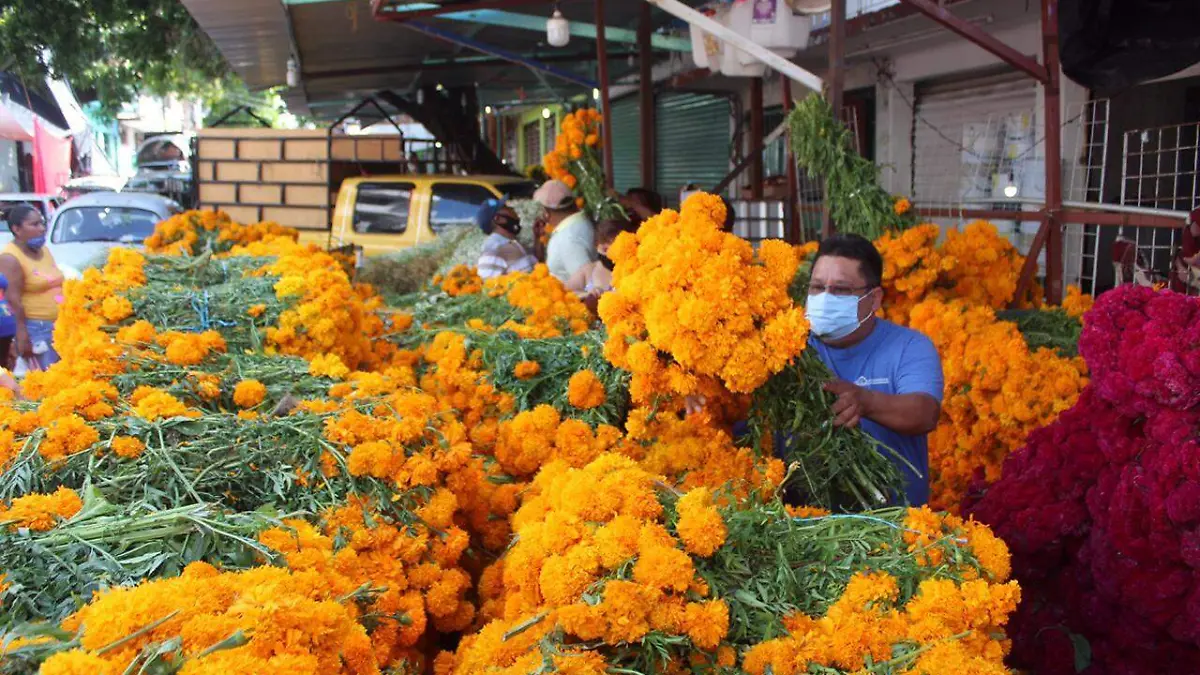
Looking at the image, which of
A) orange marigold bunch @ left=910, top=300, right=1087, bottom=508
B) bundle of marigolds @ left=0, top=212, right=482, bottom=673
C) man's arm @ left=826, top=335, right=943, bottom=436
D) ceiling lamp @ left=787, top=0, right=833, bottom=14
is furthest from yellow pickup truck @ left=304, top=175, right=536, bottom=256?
man's arm @ left=826, top=335, right=943, bottom=436

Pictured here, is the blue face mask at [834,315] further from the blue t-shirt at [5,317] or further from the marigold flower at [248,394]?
the blue t-shirt at [5,317]

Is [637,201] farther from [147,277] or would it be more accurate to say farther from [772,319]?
[772,319]

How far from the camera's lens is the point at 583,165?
711 centimetres

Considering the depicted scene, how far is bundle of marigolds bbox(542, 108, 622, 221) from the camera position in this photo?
6.91 meters

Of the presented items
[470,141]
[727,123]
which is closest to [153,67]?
[470,141]

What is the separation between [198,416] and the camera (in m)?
2.79

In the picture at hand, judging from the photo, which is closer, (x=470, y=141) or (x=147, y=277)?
(x=147, y=277)

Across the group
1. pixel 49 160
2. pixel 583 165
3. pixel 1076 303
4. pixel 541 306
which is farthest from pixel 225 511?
pixel 49 160

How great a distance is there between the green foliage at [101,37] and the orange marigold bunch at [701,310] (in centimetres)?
1451

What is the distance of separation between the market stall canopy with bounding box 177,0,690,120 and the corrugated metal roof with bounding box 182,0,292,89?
1 centimetres

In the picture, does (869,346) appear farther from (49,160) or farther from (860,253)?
(49,160)

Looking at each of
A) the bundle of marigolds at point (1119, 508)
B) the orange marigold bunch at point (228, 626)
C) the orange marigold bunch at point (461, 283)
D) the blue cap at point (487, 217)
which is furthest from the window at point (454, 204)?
the orange marigold bunch at point (228, 626)

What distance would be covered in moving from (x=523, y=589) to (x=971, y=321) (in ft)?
10.3

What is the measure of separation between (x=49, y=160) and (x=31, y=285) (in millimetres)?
25976
